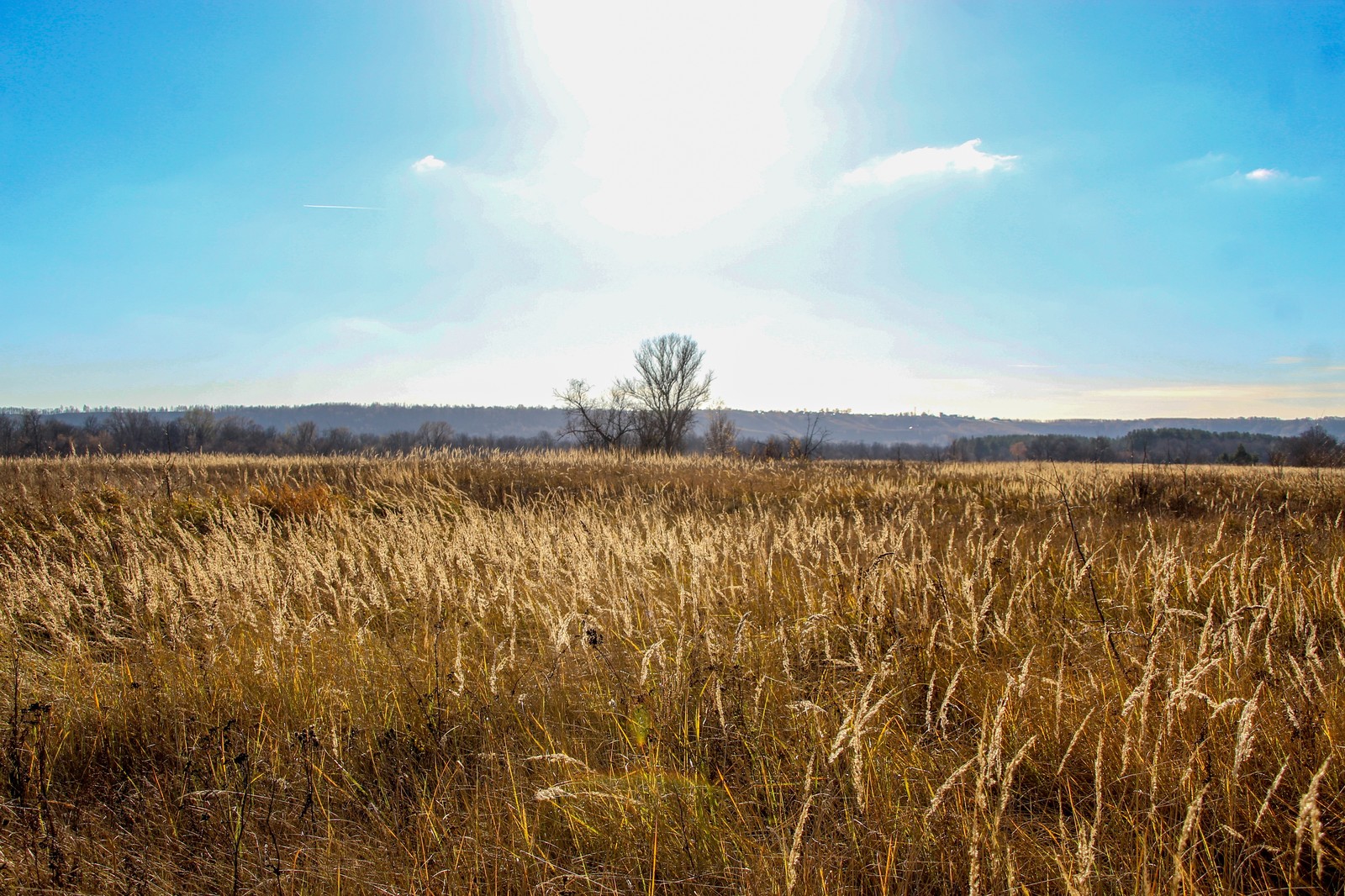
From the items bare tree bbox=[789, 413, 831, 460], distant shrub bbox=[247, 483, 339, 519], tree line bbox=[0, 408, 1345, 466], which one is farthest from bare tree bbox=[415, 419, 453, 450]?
bare tree bbox=[789, 413, 831, 460]

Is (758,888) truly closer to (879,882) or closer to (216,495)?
(879,882)

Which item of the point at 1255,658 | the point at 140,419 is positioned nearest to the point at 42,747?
the point at 1255,658

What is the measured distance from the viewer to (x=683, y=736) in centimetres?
245

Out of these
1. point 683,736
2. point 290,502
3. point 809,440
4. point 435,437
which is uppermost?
point 435,437

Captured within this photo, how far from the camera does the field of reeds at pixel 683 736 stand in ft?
6.04

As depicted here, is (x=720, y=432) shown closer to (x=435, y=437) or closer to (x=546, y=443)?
(x=546, y=443)

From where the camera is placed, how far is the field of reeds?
6.04 ft

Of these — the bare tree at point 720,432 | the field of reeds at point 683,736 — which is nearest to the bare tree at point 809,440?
the bare tree at point 720,432

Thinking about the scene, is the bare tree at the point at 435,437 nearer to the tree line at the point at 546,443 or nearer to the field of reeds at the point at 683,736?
the tree line at the point at 546,443

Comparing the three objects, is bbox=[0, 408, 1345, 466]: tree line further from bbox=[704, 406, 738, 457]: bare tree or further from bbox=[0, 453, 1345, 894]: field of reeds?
bbox=[0, 453, 1345, 894]: field of reeds

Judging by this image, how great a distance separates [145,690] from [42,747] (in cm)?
89

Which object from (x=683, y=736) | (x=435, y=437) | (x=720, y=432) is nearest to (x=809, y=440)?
(x=683, y=736)

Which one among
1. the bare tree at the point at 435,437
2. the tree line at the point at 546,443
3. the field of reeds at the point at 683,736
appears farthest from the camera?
the bare tree at the point at 435,437

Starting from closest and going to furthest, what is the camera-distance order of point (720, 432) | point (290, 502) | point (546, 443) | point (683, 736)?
point (683, 736), point (290, 502), point (546, 443), point (720, 432)
